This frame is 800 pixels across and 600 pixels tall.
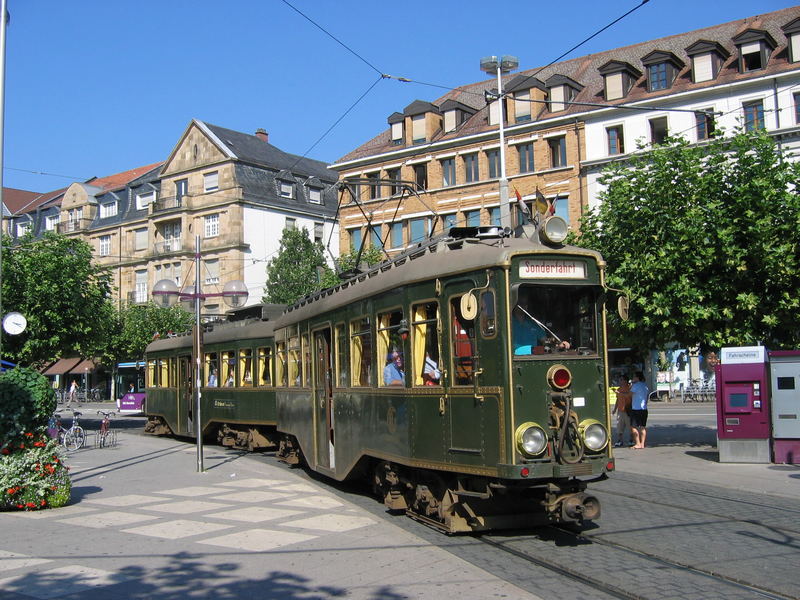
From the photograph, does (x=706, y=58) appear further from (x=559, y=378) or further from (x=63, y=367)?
(x=63, y=367)

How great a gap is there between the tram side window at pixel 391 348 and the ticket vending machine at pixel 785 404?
27.0ft

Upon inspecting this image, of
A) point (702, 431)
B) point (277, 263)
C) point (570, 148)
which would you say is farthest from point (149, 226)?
point (702, 431)

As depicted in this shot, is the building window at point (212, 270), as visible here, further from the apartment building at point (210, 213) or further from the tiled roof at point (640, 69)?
the tiled roof at point (640, 69)

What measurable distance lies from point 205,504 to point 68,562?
3882 mm

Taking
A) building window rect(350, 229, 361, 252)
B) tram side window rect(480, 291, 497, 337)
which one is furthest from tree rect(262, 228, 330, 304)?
tram side window rect(480, 291, 497, 337)

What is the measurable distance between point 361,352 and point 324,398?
7.34ft

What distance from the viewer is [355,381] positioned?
38.2 feet

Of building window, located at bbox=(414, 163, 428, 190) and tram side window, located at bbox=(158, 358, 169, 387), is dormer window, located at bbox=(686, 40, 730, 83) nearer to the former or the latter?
building window, located at bbox=(414, 163, 428, 190)

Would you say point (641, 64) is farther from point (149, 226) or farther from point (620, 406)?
point (149, 226)

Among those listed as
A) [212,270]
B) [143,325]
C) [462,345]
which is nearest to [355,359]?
[462,345]

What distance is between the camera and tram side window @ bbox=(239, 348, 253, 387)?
20.0m

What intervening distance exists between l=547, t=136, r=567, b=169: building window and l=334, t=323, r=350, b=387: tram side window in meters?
30.7

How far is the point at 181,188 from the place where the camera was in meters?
59.0

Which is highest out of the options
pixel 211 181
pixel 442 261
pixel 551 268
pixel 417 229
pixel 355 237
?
pixel 211 181
